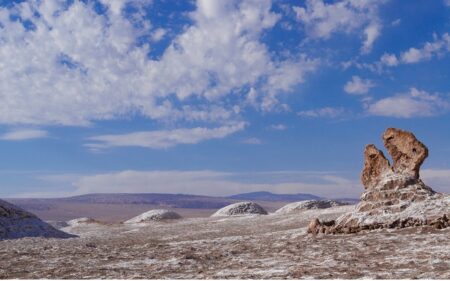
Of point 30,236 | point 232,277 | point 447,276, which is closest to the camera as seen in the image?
point 447,276

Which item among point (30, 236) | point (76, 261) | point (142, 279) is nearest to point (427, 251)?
point (142, 279)

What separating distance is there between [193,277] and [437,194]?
Answer: 13.9 metres

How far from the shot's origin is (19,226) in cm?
3394

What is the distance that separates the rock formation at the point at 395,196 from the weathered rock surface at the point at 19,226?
745 inches

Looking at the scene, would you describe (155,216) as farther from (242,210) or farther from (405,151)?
(405,151)

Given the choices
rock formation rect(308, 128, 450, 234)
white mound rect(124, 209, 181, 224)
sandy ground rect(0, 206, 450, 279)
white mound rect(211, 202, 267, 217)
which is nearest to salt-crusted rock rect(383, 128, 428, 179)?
rock formation rect(308, 128, 450, 234)

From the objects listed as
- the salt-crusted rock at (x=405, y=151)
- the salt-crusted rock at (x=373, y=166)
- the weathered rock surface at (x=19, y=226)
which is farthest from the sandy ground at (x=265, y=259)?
the weathered rock surface at (x=19, y=226)

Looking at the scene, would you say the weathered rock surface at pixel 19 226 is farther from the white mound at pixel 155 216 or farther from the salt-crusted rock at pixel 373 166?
the white mound at pixel 155 216

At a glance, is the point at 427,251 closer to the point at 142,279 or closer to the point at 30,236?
the point at 142,279

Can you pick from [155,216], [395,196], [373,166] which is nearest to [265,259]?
[395,196]

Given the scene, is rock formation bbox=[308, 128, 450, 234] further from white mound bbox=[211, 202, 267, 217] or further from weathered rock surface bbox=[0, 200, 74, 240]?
white mound bbox=[211, 202, 267, 217]

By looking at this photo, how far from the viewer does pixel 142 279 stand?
13.3 metres

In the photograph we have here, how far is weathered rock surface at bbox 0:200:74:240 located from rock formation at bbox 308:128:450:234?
18.9 meters

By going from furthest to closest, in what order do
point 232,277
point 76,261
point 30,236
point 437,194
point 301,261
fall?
point 30,236 < point 437,194 < point 76,261 < point 301,261 < point 232,277
